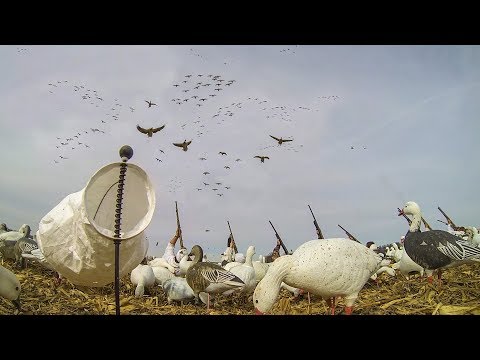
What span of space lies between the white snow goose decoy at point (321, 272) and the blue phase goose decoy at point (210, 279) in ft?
4.13

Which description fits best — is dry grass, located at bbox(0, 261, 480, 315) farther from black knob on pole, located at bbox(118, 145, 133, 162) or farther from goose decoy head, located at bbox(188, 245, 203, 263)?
black knob on pole, located at bbox(118, 145, 133, 162)

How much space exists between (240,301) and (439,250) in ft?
9.14

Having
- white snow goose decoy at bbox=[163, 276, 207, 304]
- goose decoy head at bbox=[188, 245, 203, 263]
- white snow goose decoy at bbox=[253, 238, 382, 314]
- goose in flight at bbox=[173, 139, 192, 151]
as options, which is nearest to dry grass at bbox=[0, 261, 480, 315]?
white snow goose decoy at bbox=[163, 276, 207, 304]

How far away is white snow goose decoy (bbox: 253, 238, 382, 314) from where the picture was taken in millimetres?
3715

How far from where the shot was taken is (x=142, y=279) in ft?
18.9

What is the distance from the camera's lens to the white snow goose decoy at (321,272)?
3.71 m

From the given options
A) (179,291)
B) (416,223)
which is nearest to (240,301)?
(179,291)

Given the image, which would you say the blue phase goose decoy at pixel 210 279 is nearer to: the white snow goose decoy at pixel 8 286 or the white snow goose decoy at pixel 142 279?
the white snow goose decoy at pixel 142 279

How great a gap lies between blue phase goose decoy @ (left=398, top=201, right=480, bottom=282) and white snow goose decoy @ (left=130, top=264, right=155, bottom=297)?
3.59 m

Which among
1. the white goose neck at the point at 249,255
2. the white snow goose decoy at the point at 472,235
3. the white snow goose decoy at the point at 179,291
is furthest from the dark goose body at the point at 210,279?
the white snow goose decoy at the point at 472,235

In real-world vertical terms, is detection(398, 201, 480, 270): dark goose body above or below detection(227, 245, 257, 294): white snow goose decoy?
above
